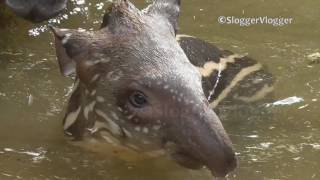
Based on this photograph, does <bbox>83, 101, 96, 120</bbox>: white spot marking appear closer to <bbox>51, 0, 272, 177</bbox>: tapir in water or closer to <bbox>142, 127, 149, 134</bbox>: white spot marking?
<bbox>51, 0, 272, 177</bbox>: tapir in water

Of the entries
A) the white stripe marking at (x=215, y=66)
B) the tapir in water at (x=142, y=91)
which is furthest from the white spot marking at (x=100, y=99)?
the white stripe marking at (x=215, y=66)

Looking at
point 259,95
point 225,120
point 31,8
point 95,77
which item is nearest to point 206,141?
point 95,77

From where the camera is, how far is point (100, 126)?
3.74 meters

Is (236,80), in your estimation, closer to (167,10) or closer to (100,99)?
(167,10)

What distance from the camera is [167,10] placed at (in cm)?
404

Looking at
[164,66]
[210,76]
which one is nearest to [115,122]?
[164,66]

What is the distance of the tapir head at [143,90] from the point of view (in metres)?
3.29

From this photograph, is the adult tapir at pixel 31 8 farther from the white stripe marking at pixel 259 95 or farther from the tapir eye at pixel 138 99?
the tapir eye at pixel 138 99

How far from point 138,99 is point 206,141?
0.45m

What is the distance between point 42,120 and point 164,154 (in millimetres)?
1065

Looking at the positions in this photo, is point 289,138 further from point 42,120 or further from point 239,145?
point 42,120

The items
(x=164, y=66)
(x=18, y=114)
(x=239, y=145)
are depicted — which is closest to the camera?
(x=164, y=66)

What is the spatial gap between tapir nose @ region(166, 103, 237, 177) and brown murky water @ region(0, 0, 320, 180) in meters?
0.49

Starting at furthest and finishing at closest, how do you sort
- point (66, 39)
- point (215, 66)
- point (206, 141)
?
point (215, 66), point (66, 39), point (206, 141)
